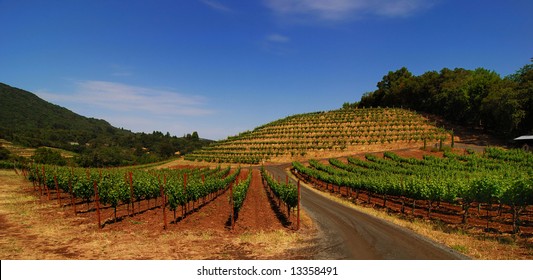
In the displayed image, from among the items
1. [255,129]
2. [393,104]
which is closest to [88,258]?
[255,129]

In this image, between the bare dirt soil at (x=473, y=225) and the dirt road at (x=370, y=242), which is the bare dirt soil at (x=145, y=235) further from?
the bare dirt soil at (x=473, y=225)

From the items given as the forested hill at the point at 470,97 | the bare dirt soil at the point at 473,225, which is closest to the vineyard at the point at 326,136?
the forested hill at the point at 470,97

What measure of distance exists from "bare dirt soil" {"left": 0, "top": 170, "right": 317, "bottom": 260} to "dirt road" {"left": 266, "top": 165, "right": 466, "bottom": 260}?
3.57 feet

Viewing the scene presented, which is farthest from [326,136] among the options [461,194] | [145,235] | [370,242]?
[145,235]

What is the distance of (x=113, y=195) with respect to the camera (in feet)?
61.6

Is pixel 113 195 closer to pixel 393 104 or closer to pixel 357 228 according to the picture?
pixel 357 228

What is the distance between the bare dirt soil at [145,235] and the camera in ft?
45.3

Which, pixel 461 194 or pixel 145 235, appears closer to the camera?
pixel 145 235

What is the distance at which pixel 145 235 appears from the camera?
54.7 ft

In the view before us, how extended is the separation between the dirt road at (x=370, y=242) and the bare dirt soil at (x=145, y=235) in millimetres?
1089

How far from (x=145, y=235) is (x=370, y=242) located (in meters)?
12.5

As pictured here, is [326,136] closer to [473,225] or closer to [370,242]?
[473,225]

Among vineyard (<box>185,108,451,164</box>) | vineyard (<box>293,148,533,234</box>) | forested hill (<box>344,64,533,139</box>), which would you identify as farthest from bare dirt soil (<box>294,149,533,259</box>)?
forested hill (<box>344,64,533,139</box>)

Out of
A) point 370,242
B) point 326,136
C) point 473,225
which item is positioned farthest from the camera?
point 326,136
